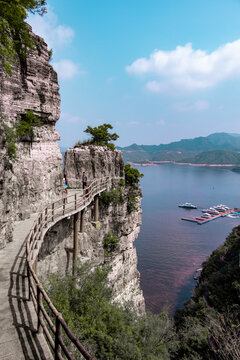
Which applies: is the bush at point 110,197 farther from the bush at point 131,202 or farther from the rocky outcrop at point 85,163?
the bush at point 131,202

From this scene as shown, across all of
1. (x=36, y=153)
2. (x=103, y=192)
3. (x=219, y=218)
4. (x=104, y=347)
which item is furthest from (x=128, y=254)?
(x=219, y=218)

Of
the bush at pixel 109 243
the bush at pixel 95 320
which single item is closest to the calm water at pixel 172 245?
the bush at pixel 109 243

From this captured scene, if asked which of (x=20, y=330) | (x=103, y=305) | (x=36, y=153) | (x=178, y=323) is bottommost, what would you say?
(x=178, y=323)

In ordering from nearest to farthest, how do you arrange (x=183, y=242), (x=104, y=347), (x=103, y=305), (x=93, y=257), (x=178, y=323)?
(x=104, y=347), (x=103, y=305), (x=93, y=257), (x=178, y=323), (x=183, y=242)

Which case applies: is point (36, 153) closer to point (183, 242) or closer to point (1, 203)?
point (1, 203)

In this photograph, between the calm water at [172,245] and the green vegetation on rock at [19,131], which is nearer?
the green vegetation on rock at [19,131]

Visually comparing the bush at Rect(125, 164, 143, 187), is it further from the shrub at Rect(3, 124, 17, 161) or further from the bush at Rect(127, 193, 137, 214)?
the shrub at Rect(3, 124, 17, 161)
